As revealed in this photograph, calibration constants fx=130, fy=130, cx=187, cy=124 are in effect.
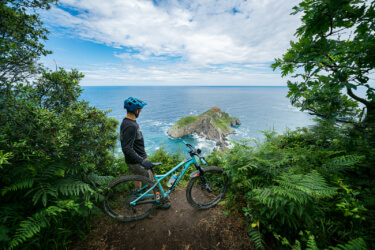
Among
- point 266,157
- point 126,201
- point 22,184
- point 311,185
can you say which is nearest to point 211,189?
point 266,157

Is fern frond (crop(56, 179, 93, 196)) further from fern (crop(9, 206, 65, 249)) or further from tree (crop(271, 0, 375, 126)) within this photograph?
tree (crop(271, 0, 375, 126))

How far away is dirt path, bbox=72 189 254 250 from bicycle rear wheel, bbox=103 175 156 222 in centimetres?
19

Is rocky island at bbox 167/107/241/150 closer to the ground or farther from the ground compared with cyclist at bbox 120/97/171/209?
closer to the ground

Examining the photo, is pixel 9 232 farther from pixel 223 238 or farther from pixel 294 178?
pixel 294 178

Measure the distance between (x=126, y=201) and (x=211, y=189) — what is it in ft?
9.14

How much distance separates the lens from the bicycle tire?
401 cm

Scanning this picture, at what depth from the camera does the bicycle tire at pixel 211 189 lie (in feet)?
13.1

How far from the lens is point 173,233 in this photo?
136 inches

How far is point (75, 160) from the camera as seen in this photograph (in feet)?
11.0

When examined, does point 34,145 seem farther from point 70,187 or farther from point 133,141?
point 133,141

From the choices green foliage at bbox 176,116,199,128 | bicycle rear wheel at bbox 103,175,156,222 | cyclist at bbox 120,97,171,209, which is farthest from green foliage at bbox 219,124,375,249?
green foliage at bbox 176,116,199,128

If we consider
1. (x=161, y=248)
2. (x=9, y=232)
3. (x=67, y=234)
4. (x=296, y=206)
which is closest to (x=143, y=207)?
(x=161, y=248)

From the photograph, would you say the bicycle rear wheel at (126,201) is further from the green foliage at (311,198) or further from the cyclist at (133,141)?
the green foliage at (311,198)

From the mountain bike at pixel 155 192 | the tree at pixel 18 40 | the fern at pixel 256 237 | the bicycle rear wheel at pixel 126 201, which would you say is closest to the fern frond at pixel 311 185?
the fern at pixel 256 237
